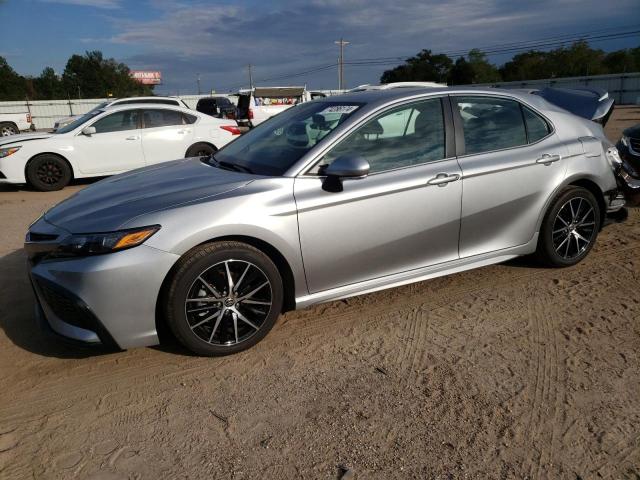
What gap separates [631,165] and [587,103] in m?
2.07

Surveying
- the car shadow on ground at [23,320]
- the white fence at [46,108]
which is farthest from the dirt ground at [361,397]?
the white fence at [46,108]

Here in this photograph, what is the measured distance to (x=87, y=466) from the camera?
2.31 metres

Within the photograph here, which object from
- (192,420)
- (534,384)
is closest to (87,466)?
(192,420)

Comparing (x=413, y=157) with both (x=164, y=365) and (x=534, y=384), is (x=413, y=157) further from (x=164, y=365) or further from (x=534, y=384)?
(x=164, y=365)

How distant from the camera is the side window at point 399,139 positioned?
11.4 feet

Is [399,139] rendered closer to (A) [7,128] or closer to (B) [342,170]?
(B) [342,170]

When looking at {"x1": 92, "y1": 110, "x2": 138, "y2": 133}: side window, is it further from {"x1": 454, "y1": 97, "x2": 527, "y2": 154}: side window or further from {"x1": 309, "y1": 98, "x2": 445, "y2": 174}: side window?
{"x1": 454, "y1": 97, "x2": 527, "y2": 154}: side window

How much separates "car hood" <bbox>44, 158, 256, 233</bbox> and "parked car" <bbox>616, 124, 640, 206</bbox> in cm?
406

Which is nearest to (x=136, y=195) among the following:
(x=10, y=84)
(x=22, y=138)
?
(x=22, y=138)

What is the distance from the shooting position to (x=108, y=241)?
9.34 ft

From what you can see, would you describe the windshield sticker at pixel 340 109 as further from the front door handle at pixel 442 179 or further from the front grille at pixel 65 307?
the front grille at pixel 65 307

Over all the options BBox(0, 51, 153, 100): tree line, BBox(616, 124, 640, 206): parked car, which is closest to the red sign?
BBox(0, 51, 153, 100): tree line

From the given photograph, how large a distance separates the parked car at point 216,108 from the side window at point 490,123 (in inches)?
840

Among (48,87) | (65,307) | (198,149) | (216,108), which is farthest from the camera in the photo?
(48,87)
